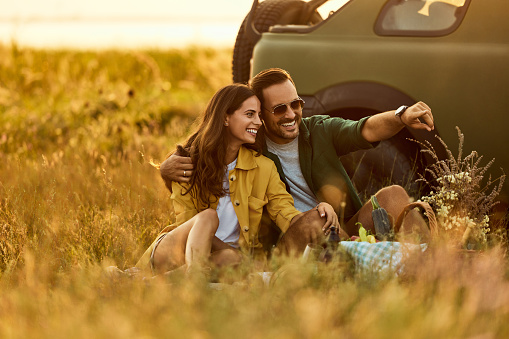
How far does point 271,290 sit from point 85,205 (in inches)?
103

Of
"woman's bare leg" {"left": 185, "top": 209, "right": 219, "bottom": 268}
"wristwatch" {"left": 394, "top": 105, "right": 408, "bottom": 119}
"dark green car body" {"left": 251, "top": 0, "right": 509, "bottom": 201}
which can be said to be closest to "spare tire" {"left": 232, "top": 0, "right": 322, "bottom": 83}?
"dark green car body" {"left": 251, "top": 0, "right": 509, "bottom": 201}

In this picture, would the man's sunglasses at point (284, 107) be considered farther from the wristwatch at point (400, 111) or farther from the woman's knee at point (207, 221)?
the woman's knee at point (207, 221)

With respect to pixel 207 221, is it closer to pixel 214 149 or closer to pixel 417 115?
pixel 214 149

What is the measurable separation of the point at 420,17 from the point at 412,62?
12.0 inches

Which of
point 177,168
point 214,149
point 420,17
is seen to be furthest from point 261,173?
point 420,17

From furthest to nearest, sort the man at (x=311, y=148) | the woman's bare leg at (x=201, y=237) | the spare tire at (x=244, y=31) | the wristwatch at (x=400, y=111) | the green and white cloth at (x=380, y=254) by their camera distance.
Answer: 1. the spare tire at (x=244, y=31)
2. the man at (x=311, y=148)
3. the wristwatch at (x=400, y=111)
4. the woman's bare leg at (x=201, y=237)
5. the green and white cloth at (x=380, y=254)

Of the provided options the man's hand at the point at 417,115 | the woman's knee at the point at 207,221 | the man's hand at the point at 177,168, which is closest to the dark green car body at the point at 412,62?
the man's hand at the point at 417,115

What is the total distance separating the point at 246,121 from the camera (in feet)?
12.8

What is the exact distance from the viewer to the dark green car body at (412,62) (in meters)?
4.21

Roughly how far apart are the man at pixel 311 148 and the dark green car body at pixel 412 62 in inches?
15.4

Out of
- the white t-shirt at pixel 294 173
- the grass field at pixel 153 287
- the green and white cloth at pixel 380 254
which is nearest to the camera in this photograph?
the grass field at pixel 153 287

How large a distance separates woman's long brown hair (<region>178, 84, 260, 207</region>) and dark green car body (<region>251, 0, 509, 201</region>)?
89cm

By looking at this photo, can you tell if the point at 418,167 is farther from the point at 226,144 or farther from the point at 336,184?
the point at 226,144

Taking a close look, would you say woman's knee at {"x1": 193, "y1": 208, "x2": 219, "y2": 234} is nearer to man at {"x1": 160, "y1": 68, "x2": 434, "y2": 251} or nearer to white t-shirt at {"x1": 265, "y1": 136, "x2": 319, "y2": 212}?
man at {"x1": 160, "y1": 68, "x2": 434, "y2": 251}
